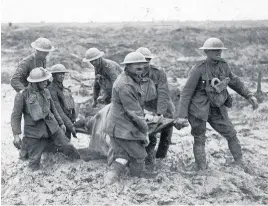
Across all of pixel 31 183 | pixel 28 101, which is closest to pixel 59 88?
pixel 28 101

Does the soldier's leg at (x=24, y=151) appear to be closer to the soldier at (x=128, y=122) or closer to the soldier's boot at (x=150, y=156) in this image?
the soldier at (x=128, y=122)

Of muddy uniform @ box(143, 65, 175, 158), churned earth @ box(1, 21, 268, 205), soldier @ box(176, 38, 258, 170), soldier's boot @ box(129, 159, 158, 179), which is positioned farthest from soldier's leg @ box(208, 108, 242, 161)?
soldier's boot @ box(129, 159, 158, 179)

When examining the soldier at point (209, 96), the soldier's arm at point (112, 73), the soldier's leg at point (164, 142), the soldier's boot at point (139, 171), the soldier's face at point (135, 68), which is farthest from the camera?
the soldier's arm at point (112, 73)

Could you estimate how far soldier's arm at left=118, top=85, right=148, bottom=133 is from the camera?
4.70 m

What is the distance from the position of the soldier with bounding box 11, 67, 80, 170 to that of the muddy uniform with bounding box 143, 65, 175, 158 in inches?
55.6

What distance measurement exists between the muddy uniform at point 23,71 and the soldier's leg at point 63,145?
93 centimetres

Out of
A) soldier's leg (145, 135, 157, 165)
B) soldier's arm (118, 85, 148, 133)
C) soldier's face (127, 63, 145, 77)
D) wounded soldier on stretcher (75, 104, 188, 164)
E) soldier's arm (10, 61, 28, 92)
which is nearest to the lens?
soldier's arm (118, 85, 148, 133)

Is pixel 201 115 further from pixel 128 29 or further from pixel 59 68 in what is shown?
pixel 128 29

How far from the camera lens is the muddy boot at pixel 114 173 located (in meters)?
5.04

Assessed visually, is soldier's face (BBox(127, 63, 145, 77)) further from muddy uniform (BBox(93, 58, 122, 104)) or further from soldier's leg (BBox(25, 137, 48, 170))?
soldier's leg (BBox(25, 137, 48, 170))

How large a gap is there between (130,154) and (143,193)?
0.56 m

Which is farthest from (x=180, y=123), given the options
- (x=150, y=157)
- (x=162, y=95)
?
(x=150, y=157)

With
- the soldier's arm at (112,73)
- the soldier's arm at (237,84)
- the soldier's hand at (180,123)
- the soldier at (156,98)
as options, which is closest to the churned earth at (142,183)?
the soldier at (156,98)

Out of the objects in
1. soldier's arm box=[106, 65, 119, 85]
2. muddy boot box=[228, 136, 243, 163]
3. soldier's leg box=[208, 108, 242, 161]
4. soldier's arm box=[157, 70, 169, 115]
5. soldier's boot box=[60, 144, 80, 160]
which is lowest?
soldier's boot box=[60, 144, 80, 160]
